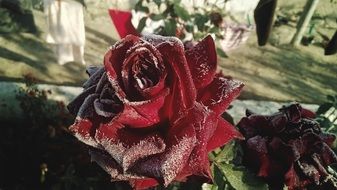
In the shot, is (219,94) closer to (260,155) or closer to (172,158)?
(172,158)

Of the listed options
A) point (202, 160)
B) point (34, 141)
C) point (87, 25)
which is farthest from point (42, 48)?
point (202, 160)

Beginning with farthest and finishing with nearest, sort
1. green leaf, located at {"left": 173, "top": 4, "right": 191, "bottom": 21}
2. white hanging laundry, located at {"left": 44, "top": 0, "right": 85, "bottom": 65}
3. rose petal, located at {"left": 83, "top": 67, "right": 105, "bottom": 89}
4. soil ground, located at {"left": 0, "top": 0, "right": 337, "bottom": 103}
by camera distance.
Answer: soil ground, located at {"left": 0, "top": 0, "right": 337, "bottom": 103} < white hanging laundry, located at {"left": 44, "top": 0, "right": 85, "bottom": 65} < green leaf, located at {"left": 173, "top": 4, "right": 191, "bottom": 21} < rose petal, located at {"left": 83, "top": 67, "right": 105, "bottom": 89}

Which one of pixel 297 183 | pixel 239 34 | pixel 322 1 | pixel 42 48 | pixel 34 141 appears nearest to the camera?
pixel 297 183

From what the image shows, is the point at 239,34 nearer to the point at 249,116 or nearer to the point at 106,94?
the point at 249,116

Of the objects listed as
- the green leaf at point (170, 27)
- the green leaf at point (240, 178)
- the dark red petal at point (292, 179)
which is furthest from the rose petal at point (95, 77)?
the green leaf at point (170, 27)

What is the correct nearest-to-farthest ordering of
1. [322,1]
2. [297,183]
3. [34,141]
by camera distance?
Result: [297,183]
[34,141]
[322,1]

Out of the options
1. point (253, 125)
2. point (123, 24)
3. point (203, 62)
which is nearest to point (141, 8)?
point (123, 24)

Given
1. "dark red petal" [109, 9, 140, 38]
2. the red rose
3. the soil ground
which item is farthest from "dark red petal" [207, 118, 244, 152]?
the soil ground

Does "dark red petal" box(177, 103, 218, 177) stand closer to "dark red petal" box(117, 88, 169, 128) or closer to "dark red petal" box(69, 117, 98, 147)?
"dark red petal" box(117, 88, 169, 128)
